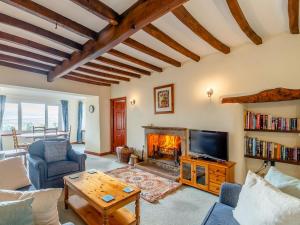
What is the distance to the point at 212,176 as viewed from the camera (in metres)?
2.96

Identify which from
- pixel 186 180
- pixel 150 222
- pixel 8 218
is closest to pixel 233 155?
pixel 186 180

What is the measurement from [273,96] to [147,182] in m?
2.70

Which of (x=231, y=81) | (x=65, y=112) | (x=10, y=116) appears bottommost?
(x=10, y=116)

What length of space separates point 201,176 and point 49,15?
11.2 feet

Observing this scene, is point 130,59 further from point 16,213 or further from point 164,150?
point 16,213

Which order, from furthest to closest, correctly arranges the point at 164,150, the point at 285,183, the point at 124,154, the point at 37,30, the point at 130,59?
the point at 124,154 → the point at 164,150 → the point at 130,59 → the point at 37,30 → the point at 285,183

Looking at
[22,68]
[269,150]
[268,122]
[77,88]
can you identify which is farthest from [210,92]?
[22,68]

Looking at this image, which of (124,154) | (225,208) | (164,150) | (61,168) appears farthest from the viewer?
(124,154)

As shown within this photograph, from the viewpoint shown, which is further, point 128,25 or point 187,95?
point 187,95

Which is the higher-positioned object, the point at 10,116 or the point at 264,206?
the point at 10,116

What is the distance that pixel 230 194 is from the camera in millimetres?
1735

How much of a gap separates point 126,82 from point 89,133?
2450 millimetres

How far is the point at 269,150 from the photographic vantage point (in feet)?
8.86

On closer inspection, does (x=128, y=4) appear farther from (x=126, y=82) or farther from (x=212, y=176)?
(x=126, y=82)
